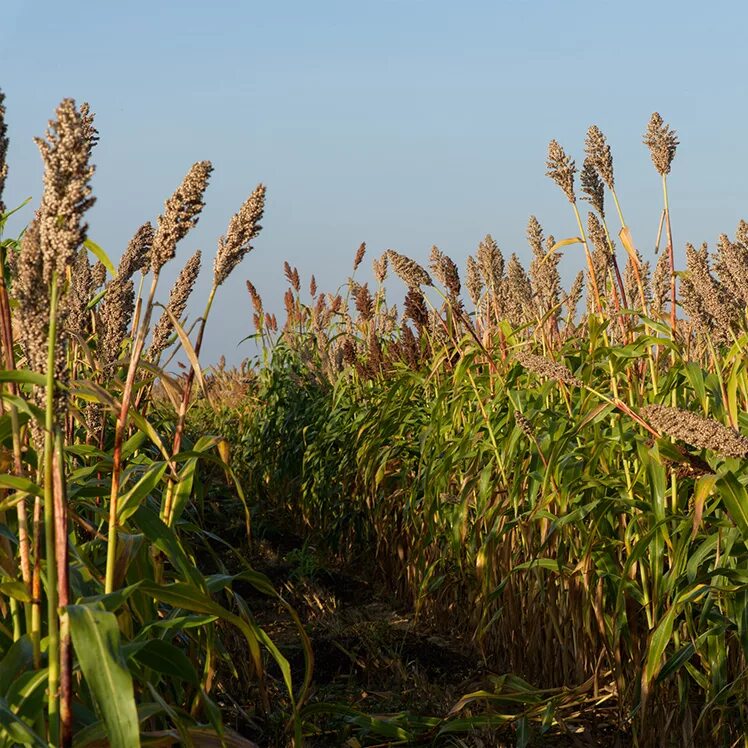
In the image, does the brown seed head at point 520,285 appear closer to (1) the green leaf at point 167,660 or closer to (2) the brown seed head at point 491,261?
(2) the brown seed head at point 491,261

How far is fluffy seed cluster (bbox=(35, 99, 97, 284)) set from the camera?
1.39 meters

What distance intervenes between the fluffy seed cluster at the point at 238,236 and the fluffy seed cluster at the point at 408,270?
2.97 meters

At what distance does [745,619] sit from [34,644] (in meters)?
1.88

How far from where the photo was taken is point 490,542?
3.85 meters

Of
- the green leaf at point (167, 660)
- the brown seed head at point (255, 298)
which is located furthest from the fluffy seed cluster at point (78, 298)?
the brown seed head at point (255, 298)

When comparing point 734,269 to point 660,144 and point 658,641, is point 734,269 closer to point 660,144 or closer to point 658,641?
point 660,144

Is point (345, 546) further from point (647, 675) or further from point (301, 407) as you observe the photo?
point (647, 675)

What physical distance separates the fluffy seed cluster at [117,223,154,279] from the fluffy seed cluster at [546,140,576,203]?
5.68 feet

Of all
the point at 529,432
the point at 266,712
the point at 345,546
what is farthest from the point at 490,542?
the point at 345,546

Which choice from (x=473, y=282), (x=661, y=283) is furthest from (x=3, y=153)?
(x=473, y=282)

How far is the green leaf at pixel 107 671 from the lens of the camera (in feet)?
4.73

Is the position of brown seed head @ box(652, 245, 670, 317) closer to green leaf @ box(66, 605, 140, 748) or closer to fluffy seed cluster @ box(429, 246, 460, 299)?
fluffy seed cluster @ box(429, 246, 460, 299)

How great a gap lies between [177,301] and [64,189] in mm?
723

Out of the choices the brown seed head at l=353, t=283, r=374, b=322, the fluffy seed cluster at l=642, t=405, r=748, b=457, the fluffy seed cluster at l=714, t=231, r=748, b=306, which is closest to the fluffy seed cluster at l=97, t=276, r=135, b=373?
the fluffy seed cluster at l=642, t=405, r=748, b=457
